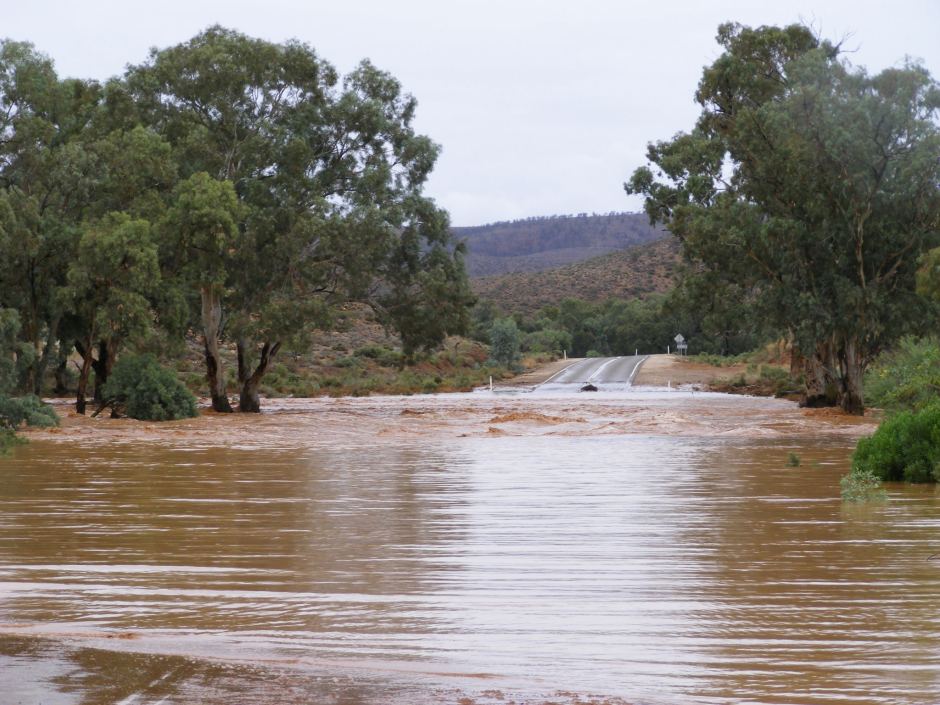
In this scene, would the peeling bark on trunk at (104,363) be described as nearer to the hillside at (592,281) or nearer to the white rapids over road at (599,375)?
the white rapids over road at (599,375)

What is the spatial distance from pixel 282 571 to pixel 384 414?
30805mm

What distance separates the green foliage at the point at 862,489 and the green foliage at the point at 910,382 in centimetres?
337

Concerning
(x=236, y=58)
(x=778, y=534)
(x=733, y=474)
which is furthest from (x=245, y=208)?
(x=778, y=534)

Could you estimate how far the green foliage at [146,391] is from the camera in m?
33.8

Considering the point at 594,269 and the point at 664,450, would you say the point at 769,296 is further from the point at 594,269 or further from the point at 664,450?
the point at 594,269

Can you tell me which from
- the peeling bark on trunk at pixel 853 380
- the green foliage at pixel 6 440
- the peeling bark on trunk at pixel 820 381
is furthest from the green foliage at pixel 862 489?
the peeling bark on trunk at pixel 820 381

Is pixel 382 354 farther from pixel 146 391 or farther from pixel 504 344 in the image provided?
pixel 146 391

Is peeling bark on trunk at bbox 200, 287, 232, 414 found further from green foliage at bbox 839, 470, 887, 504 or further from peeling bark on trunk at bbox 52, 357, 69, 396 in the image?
green foliage at bbox 839, 470, 887, 504

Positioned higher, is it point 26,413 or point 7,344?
point 7,344

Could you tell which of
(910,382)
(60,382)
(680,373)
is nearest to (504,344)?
(680,373)

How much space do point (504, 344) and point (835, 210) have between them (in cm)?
5032

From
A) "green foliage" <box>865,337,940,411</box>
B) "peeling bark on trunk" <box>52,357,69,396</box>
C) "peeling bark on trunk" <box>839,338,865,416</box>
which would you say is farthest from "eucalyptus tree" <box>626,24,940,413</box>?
"peeling bark on trunk" <box>52,357,69,396</box>

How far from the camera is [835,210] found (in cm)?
3253

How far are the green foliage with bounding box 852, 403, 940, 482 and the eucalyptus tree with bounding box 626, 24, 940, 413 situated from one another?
17.4 m
